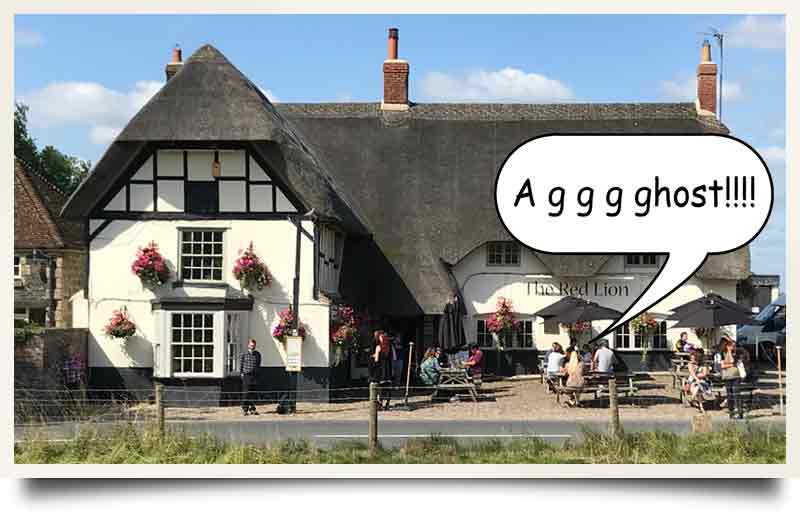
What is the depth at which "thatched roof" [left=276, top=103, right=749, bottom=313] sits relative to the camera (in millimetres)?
29797

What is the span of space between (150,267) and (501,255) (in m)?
10.5

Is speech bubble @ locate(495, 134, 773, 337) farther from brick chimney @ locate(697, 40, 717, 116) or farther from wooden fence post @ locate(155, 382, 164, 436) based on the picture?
brick chimney @ locate(697, 40, 717, 116)

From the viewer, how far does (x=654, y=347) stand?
103ft

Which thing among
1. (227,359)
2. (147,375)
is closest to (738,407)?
(227,359)

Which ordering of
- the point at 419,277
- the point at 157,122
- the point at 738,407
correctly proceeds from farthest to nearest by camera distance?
the point at 419,277, the point at 157,122, the point at 738,407

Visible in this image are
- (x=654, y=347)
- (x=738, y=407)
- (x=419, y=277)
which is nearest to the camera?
(x=738, y=407)

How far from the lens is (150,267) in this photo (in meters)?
24.7

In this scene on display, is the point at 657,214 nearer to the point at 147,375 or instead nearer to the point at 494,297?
the point at 147,375

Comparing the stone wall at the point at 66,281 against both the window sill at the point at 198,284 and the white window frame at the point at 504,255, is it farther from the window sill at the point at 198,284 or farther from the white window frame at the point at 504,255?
the white window frame at the point at 504,255

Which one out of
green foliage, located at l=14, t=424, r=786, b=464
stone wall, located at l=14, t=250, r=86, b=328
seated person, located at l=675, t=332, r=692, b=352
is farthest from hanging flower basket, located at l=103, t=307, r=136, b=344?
seated person, located at l=675, t=332, r=692, b=352

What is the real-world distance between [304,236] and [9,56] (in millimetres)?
9233

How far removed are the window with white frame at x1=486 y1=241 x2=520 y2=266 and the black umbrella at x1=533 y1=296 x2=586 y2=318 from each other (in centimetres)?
243

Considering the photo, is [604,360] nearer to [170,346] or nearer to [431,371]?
[431,371]

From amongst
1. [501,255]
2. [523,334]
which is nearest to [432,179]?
[501,255]
